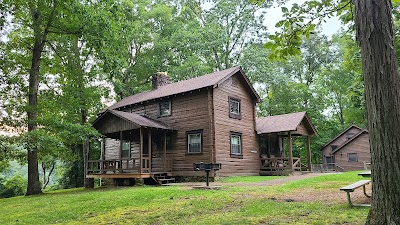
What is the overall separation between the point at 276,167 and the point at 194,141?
6304 millimetres

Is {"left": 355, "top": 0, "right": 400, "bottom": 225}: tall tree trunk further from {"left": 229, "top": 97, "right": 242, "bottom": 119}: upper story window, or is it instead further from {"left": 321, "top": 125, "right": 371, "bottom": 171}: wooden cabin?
{"left": 321, "top": 125, "right": 371, "bottom": 171}: wooden cabin

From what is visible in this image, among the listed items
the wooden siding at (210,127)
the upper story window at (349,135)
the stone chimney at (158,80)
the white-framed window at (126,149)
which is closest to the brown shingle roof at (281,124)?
the wooden siding at (210,127)

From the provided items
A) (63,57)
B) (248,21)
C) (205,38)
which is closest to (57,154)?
(63,57)

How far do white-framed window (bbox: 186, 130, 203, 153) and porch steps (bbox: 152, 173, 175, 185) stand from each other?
6.42 feet

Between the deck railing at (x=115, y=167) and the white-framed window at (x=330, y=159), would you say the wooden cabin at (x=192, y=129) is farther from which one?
the white-framed window at (x=330, y=159)

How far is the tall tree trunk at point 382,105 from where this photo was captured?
398 cm

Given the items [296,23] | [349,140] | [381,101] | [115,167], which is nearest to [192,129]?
[115,167]

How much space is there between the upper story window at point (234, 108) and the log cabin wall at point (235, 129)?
21 cm

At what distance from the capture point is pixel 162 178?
61.7 feet

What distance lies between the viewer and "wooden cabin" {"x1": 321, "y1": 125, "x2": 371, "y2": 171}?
32.6 m

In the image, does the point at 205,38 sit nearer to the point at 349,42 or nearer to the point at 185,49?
the point at 185,49

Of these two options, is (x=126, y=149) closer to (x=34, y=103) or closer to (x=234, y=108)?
(x=34, y=103)

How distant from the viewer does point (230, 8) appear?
34.2 m

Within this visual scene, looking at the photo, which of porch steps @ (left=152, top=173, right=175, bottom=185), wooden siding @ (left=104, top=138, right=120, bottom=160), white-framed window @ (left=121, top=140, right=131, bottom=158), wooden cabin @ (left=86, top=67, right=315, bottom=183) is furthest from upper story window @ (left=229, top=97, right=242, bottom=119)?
wooden siding @ (left=104, top=138, right=120, bottom=160)
